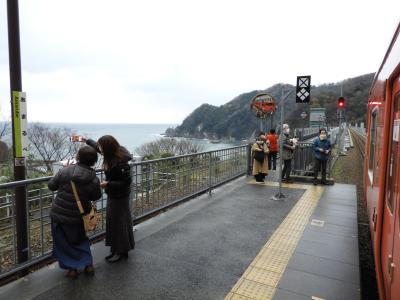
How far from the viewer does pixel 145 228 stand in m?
5.03

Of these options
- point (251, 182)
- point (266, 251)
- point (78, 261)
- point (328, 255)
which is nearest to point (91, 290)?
point (78, 261)

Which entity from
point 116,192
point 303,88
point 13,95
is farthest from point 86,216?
Answer: point 303,88

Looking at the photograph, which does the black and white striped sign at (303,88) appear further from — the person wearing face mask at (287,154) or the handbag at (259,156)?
the handbag at (259,156)

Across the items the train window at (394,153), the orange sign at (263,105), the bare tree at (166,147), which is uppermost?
the orange sign at (263,105)

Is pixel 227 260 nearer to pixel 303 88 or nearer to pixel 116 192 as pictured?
pixel 116 192

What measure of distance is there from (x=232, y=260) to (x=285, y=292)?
0.86 m

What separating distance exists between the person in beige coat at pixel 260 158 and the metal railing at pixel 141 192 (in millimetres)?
625

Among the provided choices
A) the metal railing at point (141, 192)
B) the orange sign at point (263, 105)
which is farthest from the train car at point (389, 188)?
the orange sign at point (263, 105)

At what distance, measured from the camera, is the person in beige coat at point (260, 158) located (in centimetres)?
872

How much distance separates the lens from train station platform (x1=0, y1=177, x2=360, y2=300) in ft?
10.5

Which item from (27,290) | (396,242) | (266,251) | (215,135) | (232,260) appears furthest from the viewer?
(215,135)

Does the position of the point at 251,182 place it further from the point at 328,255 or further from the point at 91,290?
the point at 91,290

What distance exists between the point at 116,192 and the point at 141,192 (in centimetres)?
165

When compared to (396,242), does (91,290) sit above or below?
below
